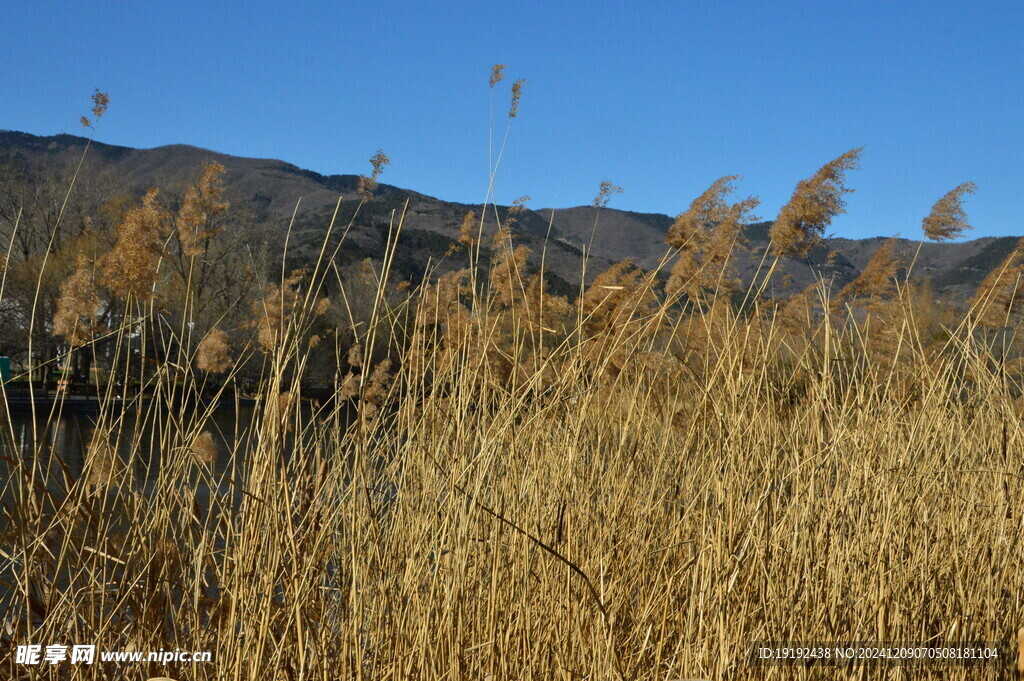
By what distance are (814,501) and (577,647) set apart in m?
0.54

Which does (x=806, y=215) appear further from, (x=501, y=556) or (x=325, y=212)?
(x=325, y=212)

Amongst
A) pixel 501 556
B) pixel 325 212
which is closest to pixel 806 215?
pixel 501 556

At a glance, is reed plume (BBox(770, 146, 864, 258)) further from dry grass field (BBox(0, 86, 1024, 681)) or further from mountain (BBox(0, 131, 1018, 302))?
mountain (BBox(0, 131, 1018, 302))

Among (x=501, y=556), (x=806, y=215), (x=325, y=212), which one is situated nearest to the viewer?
(x=501, y=556)

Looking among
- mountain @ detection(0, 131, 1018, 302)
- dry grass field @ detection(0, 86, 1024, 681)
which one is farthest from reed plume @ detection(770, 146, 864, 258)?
mountain @ detection(0, 131, 1018, 302)

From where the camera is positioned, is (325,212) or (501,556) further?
(325,212)

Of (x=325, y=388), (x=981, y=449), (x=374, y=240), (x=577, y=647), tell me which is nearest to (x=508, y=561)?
(x=577, y=647)

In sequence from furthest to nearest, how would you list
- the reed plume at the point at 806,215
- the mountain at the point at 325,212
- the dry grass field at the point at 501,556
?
1. the mountain at the point at 325,212
2. the reed plume at the point at 806,215
3. the dry grass field at the point at 501,556

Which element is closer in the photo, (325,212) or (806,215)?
(806,215)

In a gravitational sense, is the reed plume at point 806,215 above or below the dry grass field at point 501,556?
above

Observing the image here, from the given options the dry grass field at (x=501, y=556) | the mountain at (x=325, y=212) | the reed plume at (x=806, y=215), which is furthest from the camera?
the mountain at (x=325, y=212)

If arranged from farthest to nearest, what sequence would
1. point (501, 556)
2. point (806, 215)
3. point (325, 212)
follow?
point (325, 212) → point (806, 215) → point (501, 556)

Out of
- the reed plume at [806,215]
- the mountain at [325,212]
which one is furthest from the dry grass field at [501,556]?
the mountain at [325,212]

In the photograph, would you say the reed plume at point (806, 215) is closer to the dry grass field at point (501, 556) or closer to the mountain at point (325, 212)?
the dry grass field at point (501, 556)
